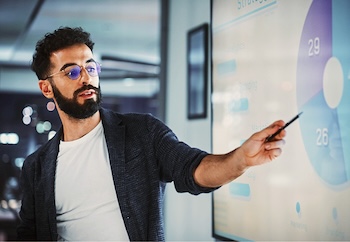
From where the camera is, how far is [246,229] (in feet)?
10.0

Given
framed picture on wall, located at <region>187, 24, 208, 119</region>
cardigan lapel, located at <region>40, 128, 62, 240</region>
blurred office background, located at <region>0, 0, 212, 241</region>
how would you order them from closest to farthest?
cardigan lapel, located at <region>40, 128, 62, 240</region>, framed picture on wall, located at <region>187, 24, 208, 119</region>, blurred office background, located at <region>0, 0, 212, 241</region>

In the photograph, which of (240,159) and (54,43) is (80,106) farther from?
(240,159)

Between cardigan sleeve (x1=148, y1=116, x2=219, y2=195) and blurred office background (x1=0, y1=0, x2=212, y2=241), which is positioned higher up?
blurred office background (x1=0, y1=0, x2=212, y2=241)

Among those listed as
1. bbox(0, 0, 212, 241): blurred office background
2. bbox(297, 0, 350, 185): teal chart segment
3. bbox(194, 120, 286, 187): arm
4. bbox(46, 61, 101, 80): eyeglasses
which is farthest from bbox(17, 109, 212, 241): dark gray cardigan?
bbox(0, 0, 212, 241): blurred office background

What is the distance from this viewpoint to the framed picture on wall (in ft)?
11.9

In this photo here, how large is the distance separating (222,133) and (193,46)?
732 millimetres

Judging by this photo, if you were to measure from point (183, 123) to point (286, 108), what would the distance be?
1.38m

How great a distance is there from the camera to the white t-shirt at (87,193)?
233 cm

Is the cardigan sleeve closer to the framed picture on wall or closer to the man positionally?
the man

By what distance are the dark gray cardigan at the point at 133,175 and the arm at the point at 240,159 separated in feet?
0.34

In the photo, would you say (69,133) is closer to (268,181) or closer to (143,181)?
(143,181)

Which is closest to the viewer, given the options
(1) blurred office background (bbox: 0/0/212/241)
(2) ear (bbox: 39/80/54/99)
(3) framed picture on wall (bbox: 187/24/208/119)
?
(2) ear (bbox: 39/80/54/99)

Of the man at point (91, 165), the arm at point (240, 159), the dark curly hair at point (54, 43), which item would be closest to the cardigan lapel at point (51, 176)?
the man at point (91, 165)

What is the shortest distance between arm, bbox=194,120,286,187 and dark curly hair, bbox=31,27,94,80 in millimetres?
737
